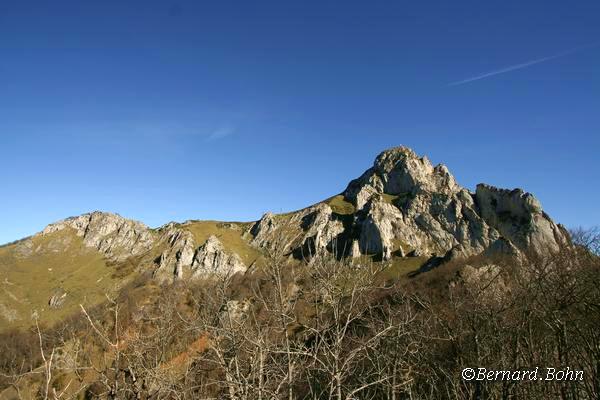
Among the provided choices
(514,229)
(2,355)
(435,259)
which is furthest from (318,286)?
(514,229)

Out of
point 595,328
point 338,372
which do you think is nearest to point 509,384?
point 595,328

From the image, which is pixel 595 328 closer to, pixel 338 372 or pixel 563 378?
pixel 563 378

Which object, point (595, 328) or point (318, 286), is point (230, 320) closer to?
point (318, 286)

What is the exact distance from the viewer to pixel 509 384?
19.9 metres

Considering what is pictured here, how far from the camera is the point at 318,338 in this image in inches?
461

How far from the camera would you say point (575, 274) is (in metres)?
22.2

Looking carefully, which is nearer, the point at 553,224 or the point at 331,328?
the point at 331,328

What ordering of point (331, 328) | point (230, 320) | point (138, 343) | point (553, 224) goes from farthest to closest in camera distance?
point (553, 224)
point (138, 343)
point (331, 328)
point (230, 320)

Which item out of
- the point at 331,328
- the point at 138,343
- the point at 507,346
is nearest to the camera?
the point at 331,328

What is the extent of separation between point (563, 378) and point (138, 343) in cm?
1984

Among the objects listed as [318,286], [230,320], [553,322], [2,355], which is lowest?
[2,355]

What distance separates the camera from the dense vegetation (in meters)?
8.53

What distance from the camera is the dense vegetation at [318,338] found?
336 inches

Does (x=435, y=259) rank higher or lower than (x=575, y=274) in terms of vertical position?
higher
